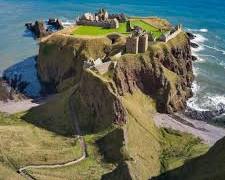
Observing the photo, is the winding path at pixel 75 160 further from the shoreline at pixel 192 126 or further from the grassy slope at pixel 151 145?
the shoreline at pixel 192 126

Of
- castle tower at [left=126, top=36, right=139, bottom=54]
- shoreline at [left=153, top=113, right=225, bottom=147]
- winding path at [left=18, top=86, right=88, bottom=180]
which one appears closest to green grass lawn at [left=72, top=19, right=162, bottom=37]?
castle tower at [left=126, top=36, right=139, bottom=54]

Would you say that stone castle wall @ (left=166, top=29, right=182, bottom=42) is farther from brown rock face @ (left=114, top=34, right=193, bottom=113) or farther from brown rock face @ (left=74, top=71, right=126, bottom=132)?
brown rock face @ (left=74, top=71, right=126, bottom=132)

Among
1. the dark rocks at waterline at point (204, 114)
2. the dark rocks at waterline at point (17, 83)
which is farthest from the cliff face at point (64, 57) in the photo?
the dark rocks at waterline at point (204, 114)

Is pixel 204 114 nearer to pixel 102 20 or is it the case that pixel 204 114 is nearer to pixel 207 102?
pixel 207 102

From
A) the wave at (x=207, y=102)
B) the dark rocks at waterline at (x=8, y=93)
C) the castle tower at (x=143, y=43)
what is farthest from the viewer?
the dark rocks at waterline at (x=8, y=93)

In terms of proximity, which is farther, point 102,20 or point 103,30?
point 102,20

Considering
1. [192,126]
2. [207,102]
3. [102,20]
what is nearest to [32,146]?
[192,126]
